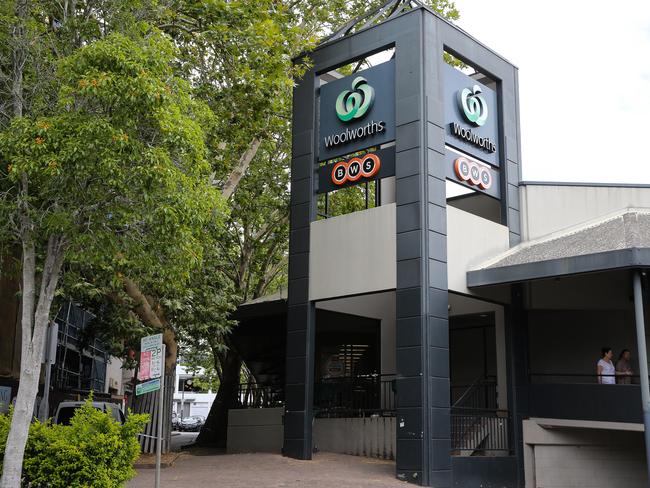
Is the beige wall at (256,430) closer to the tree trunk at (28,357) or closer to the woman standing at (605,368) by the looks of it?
the woman standing at (605,368)

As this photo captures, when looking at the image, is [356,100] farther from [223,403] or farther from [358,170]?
[223,403]

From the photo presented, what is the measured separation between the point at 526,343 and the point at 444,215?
4134mm

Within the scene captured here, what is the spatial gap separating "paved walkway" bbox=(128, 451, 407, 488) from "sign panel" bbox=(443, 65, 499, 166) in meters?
7.43

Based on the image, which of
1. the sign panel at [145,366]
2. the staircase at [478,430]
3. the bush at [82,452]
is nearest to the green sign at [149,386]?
the sign panel at [145,366]

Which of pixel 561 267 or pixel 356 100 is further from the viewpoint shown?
pixel 356 100

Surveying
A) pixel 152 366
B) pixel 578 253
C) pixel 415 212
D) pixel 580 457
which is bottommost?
pixel 580 457

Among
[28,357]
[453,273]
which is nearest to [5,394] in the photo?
[28,357]

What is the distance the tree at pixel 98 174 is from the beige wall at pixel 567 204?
9307 millimetres

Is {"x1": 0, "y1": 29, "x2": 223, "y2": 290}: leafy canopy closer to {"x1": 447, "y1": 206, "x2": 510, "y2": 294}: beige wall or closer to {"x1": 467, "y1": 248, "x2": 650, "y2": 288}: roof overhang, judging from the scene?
{"x1": 447, "y1": 206, "x2": 510, "y2": 294}: beige wall

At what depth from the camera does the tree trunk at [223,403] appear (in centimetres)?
2677

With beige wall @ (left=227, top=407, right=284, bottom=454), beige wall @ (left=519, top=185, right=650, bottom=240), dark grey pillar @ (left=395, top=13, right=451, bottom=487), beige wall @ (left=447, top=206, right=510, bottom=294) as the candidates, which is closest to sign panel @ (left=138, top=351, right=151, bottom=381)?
dark grey pillar @ (left=395, top=13, right=451, bottom=487)

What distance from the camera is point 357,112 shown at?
60.6ft

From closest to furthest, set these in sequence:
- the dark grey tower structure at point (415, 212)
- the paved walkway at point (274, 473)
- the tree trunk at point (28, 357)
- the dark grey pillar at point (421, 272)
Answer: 1. the tree trunk at point (28, 357)
2. the paved walkway at point (274, 473)
3. the dark grey pillar at point (421, 272)
4. the dark grey tower structure at point (415, 212)

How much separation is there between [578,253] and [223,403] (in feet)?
49.7
